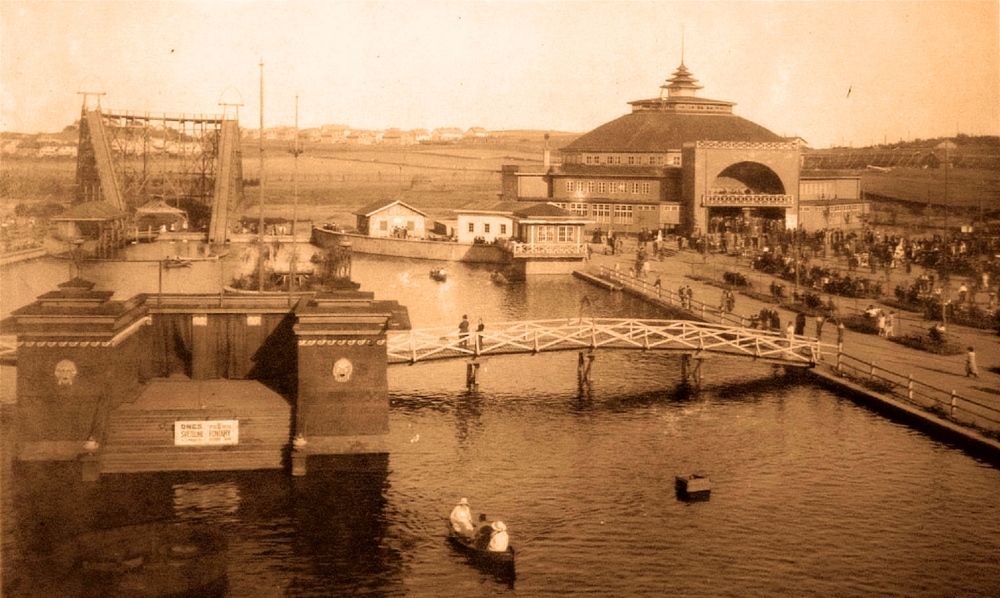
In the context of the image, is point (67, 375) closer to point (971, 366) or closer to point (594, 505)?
point (594, 505)

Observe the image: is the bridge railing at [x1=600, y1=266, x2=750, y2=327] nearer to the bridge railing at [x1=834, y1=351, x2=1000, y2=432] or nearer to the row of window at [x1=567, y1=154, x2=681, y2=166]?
the bridge railing at [x1=834, y1=351, x2=1000, y2=432]

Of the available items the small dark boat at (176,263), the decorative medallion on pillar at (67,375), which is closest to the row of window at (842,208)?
A: the small dark boat at (176,263)

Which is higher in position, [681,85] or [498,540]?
[681,85]

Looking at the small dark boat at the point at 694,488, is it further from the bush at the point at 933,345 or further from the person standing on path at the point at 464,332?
the bush at the point at 933,345

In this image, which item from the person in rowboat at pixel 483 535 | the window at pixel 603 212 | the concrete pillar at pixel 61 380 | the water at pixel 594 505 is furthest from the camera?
the window at pixel 603 212

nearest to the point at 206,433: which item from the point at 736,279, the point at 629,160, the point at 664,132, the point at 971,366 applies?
the point at 971,366

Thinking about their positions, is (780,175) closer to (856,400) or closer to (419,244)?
(419,244)
